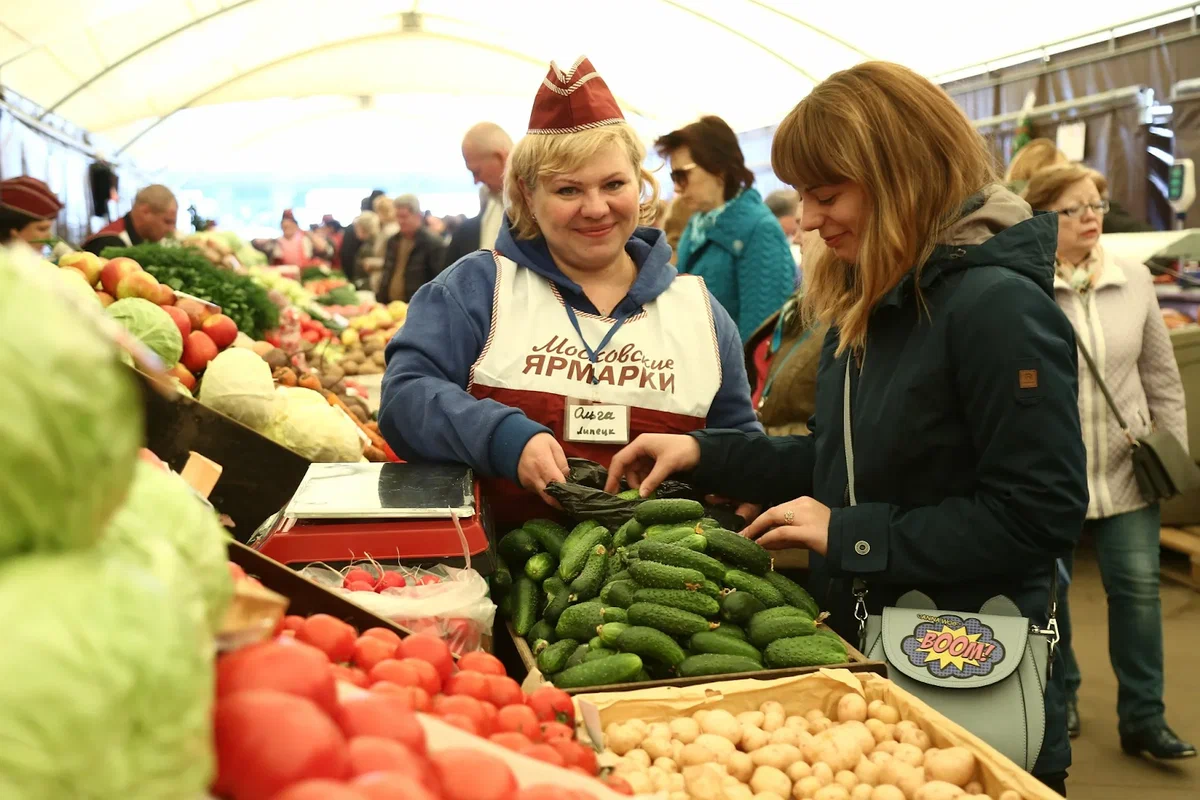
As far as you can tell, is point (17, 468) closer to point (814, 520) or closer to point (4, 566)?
→ point (4, 566)

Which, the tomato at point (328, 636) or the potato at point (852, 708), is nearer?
the tomato at point (328, 636)

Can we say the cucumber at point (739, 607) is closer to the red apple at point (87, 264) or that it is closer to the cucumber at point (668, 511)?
the cucumber at point (668, 511)

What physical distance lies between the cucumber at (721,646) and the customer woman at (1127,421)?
98.4 inches

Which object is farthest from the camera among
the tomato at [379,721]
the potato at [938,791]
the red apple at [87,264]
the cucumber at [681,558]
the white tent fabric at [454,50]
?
the white tent fabric at [454,50]

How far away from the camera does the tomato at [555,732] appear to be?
1312 millimetres

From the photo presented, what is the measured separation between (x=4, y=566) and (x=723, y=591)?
5.26ft

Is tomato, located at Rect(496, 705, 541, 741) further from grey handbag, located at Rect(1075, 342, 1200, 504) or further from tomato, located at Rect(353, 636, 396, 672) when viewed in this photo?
grey handbag, located at Rect(1075, 342, 1200, 504)

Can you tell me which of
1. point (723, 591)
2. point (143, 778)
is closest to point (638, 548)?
point (723, 591)

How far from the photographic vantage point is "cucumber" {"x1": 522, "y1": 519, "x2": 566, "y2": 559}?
2.41 metres

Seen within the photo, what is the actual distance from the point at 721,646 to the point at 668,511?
37 centimetres

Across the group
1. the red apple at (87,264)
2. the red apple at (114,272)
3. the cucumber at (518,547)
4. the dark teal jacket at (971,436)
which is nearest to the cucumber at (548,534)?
the cucumber at (518,547)

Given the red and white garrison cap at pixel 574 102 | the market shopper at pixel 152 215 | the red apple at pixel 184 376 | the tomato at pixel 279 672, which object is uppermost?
the market shopper at pixel 152 215

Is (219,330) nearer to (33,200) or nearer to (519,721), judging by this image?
(519,721)

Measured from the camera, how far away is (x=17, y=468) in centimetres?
64
